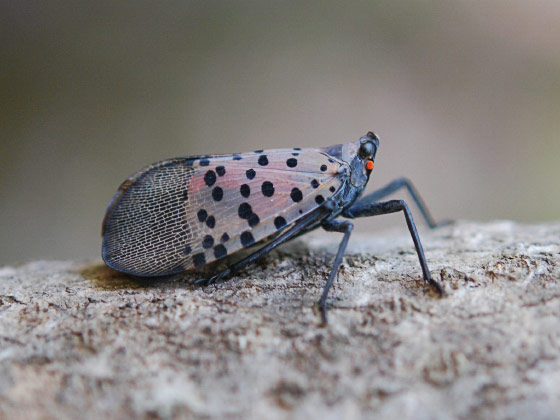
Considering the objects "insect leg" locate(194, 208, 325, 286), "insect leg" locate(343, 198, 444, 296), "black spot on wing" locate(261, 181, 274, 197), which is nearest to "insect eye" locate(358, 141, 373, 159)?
"insect leg" locate(343, 198, 444, 296)

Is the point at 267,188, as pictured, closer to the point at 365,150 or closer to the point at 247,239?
the point at 247,239

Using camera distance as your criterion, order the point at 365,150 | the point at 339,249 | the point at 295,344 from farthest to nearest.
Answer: the point at 365,150 → the point at 339,249 → the point at 295,344

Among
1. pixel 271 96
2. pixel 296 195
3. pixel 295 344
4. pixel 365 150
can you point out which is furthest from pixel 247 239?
pixel 271 96

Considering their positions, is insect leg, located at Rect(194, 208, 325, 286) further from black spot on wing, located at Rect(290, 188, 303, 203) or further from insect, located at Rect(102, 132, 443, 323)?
black spot on wing, located at Rect(290, 188, 303, 203)

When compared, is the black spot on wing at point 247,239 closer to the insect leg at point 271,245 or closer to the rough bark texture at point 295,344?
the insect leg at point 271,245

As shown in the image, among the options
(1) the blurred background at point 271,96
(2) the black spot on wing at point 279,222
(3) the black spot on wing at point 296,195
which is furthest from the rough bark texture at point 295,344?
(1) the blurred background at point 271,96

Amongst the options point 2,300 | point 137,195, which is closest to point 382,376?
point 137,195
